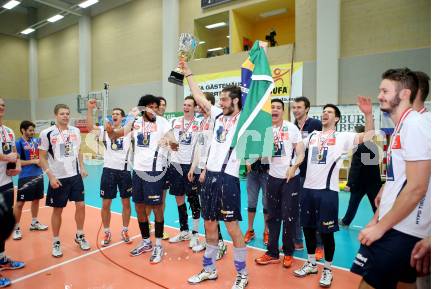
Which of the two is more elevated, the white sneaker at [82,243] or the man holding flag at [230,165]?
the man holding flag at [230,165]

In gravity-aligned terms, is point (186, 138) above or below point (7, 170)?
above

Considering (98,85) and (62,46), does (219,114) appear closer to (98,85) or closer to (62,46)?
(98,85)

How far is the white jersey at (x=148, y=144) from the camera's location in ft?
12.1

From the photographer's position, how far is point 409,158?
58.2 inches

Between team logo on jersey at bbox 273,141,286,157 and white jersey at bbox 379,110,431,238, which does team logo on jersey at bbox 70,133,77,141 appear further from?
white jersey at bbox 379,110,431,238

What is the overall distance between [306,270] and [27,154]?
185 inches

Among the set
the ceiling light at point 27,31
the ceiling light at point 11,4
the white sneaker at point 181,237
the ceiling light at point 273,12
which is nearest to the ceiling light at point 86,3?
the ceiling light at point 11,4

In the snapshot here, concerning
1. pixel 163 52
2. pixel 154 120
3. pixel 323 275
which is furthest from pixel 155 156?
pixel 163 52

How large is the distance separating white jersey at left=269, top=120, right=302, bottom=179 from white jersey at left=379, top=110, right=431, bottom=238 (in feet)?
5.99

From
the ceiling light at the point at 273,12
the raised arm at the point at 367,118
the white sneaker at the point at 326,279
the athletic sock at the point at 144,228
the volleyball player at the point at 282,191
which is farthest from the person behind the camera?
the ceiling light at the point at 273,12

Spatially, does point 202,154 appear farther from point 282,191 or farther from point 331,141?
point 331,141

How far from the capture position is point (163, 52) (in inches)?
544

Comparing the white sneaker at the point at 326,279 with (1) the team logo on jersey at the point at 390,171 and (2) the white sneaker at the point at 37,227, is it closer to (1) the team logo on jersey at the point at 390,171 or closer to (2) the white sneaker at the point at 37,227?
(1) the team logo on jersey at the point at 390,171

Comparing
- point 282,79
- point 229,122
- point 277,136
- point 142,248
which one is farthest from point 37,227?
point 282,79
